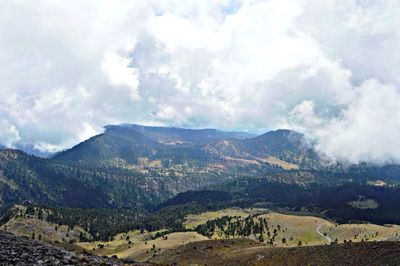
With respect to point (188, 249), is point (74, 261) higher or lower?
higher

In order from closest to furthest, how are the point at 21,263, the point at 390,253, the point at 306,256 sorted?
the point at 21,263
the point at 390,253
the point at 306,256

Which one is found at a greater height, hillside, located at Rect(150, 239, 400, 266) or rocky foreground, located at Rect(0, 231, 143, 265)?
rocky foreground, located at Rect(0, 231, 143, 265)

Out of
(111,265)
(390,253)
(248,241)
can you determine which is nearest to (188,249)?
(248,241)

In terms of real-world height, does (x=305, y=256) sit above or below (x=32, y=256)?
below

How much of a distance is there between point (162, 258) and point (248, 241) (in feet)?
118

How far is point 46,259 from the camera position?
4681cm

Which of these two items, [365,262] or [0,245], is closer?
[0,245]

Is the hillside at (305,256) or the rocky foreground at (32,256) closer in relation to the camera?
the rocky foreground at (32,256)

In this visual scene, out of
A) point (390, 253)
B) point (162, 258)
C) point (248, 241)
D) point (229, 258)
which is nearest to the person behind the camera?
point (390, 253)

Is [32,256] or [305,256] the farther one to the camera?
[305,256]

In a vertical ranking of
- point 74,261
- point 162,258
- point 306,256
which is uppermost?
point 74,261

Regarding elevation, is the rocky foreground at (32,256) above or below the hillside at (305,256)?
above

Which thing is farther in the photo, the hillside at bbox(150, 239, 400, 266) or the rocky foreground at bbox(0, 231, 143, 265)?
the hillside at bbox(150, 239, 400, 266)

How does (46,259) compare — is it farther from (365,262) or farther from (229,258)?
(229,258)
